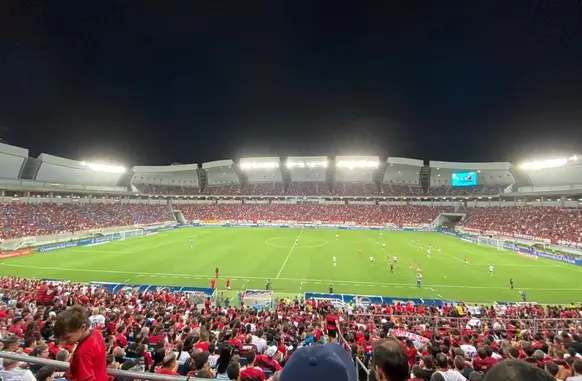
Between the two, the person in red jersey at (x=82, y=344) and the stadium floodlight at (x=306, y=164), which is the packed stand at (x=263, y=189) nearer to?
the stadium floodlight at (x=306, y=164)

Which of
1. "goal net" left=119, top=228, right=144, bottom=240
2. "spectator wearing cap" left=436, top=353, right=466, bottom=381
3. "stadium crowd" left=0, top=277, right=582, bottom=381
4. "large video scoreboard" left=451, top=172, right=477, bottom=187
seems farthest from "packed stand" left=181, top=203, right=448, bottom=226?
"spectator wearing cap" left=436, top=353, right=466, bottom=381

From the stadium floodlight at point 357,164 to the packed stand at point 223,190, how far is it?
100 feet

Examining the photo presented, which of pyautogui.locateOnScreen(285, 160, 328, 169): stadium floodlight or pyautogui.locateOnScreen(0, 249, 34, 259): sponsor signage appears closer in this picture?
pyautogui.locateOnScreen(0, 249, 34, 259): sponsor signage

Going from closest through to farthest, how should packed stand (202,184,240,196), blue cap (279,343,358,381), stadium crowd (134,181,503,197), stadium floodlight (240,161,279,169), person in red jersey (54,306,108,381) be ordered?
blue cap (279,343,358,381), person in red jersey (54,306,108,381), stadium crowd (134,181,503,197), stadium floodlight (240,161,279,169), packed stand (202,184,240,196)

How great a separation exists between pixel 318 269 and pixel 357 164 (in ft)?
180

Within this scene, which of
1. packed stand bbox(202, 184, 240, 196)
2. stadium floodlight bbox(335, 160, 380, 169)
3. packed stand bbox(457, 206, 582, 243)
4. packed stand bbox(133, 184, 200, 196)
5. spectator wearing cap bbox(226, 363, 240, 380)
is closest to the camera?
spectator wearing cap bbox(226, 363, 240, 380)

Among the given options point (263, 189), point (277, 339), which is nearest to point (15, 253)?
point (277, 339)

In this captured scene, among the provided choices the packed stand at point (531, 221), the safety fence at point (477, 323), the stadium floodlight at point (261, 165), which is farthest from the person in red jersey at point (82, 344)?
the stadium floodlight at point (261, 165)

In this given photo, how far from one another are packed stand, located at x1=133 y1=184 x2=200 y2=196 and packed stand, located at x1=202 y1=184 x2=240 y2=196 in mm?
3268

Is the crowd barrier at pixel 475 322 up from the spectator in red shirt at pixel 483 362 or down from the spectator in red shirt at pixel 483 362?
down

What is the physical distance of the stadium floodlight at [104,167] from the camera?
70.2 metres

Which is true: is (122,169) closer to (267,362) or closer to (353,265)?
(353,265)

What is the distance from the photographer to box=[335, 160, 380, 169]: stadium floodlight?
7894cm

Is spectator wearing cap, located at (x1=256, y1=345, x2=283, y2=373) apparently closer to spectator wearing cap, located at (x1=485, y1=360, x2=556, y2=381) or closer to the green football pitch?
spectator wearing cap, located at (x1=485, y1=360, x2=556, y2=381)
